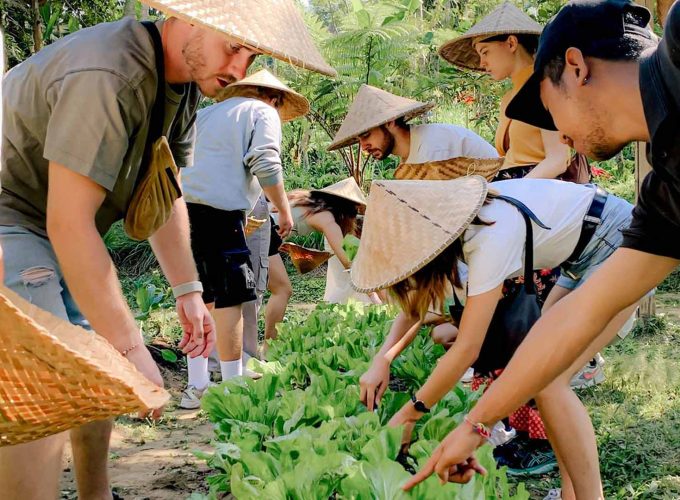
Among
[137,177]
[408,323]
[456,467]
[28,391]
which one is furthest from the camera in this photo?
[408,323]

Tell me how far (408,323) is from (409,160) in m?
1.56

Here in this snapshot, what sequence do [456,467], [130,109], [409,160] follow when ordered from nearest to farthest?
1. [456,467]
2. [130,109]
3. [409,160]

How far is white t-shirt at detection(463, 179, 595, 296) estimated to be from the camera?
2.30 metres

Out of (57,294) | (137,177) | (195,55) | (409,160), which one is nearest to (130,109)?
(195,55)

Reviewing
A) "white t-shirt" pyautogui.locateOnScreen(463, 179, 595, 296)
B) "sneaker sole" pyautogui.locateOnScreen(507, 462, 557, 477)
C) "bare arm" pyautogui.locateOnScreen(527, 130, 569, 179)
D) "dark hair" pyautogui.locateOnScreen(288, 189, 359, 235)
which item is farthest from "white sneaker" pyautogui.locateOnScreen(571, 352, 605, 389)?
"dark hair" pyautogui.locateOnScreen(288, 189, 359, 235)

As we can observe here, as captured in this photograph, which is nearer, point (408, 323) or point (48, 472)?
point (48, 472)

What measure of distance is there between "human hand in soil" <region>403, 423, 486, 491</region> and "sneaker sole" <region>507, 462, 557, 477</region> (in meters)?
1.69

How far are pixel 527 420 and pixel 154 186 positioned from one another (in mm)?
2238

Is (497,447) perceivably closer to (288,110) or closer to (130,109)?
(130,109)

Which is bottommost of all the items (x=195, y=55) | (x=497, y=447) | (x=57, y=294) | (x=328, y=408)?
(x=497, y=447)

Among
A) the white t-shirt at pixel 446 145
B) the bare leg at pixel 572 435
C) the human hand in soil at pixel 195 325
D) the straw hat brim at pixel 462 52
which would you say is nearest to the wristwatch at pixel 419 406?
the bare leg at pixel 572 435

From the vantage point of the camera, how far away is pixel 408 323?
2.76 m

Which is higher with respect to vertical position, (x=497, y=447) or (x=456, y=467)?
(x=456, y=467)

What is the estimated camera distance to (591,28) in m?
1.71
